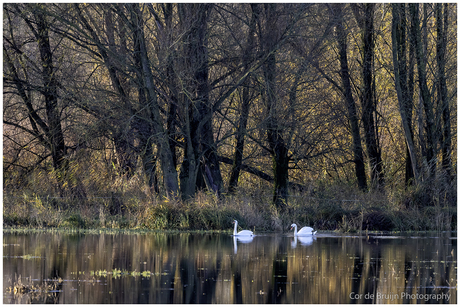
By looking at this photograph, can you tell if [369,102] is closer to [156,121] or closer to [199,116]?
[199,116]

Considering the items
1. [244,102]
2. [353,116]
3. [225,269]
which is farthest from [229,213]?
[353,116]

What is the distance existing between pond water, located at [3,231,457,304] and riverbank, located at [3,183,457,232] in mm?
1798

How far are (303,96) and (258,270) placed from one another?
14.2 meters

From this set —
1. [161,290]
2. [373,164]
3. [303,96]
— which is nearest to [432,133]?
[373,164]

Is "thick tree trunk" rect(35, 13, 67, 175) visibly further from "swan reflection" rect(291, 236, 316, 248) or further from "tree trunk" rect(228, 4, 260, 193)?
"swan reflection" rect(291, 236, 316, 248)

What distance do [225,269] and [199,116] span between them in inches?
413

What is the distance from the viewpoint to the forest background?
22.4m

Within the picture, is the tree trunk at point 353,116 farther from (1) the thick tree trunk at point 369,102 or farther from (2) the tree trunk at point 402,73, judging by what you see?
(2) the tree trunk at point 402,73

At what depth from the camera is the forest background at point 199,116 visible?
73.4 ft

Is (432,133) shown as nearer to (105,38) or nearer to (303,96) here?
(303,96)

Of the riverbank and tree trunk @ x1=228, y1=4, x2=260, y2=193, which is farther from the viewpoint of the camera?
tree trunk @ x1=228, y1=4, x2=260, y2=193

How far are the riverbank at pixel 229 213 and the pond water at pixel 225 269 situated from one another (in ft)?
5.90

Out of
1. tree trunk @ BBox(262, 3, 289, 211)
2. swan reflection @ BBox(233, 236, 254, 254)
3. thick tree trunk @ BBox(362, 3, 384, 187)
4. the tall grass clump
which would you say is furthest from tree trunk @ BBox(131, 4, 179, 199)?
thick tree trunk @ BBox(362, 3, 384, 187)

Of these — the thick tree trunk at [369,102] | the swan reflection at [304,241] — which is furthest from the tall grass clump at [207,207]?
the thick tree trunk at [369,102]
